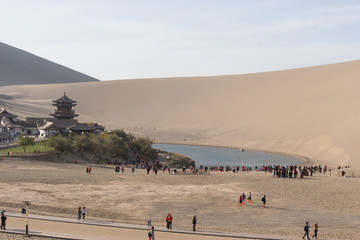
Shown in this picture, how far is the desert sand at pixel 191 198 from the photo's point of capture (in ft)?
77.0

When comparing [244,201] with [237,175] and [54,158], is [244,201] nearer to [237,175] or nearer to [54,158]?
[237,175]

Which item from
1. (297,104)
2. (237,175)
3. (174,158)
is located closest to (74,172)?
(237,175)

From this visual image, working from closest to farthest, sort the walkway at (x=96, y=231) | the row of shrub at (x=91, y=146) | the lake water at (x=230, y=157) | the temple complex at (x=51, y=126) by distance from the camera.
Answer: the walkway at (x=96, y=231) < the row of shrub at (x=91, y=146) < the lake water at (x=230, y=157) < the temple complex at (x=51, y=126)

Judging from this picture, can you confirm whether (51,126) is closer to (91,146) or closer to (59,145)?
(91,146)

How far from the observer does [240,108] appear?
313ft

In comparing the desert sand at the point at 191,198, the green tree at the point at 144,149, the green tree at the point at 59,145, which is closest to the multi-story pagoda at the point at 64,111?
the green tree at the point at 144,149

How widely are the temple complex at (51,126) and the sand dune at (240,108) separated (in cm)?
Result: 1815

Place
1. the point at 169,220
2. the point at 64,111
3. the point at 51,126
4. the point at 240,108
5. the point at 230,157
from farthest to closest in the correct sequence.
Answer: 1. the point at 240,108
2. the point at 64,111
3. the point at 51,126
4. the point at 230,157
5. the point at 169,220

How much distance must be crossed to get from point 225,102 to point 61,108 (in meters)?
41.3

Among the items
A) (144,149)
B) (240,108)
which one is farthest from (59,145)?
(240,108)

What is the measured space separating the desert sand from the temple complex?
22700 millimetres

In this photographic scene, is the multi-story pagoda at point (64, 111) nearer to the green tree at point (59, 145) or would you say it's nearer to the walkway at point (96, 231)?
the green tree at point (59, 145)

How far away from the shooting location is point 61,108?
70500mm

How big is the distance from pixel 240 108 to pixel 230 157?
3683 cm
